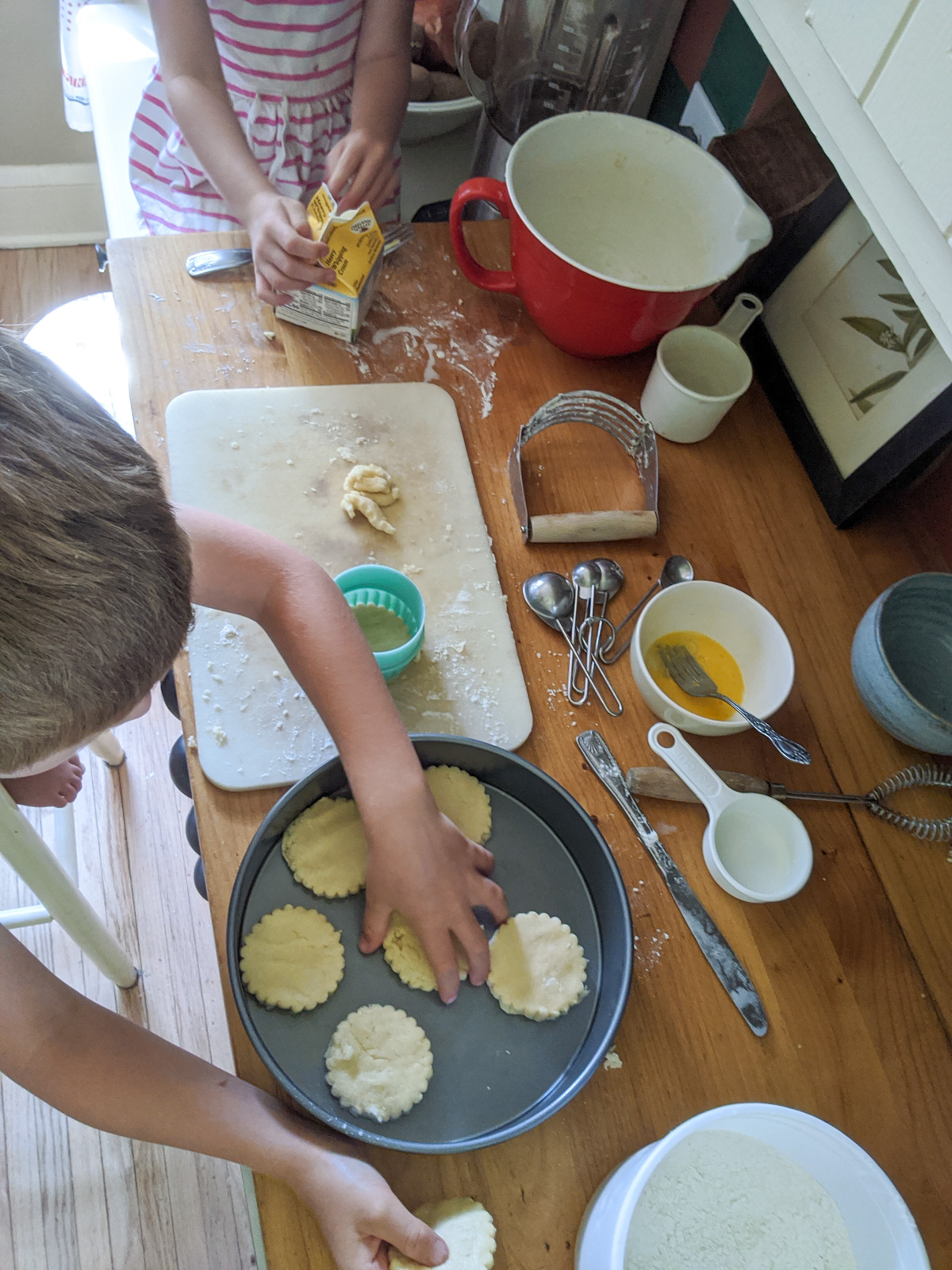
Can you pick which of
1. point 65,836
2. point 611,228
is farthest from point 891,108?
point 65,836

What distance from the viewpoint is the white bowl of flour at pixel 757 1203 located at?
1.53 feet

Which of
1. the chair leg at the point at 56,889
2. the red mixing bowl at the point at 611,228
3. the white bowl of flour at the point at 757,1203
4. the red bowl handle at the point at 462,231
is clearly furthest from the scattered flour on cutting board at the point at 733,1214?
the red bowl handle at the point at 462,231

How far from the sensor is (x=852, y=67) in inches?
19.2

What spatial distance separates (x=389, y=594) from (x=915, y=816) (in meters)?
0.50

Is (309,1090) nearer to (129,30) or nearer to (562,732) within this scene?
(562,732)

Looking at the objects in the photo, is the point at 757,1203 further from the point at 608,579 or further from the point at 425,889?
the point at 608,579

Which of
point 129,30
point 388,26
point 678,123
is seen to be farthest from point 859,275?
point 129,30

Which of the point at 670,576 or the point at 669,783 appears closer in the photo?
the point at 669,783

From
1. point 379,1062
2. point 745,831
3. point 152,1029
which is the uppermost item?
point 745,831

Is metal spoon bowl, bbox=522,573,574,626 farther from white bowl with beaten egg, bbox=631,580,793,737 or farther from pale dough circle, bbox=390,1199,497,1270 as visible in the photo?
pale dough circle, bbox=390,1199,497,1270

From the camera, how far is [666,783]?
65 centimetres

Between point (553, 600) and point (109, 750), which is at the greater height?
point (553, 600)

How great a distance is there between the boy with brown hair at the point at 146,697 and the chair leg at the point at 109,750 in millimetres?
550

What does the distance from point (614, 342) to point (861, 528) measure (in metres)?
0.33
